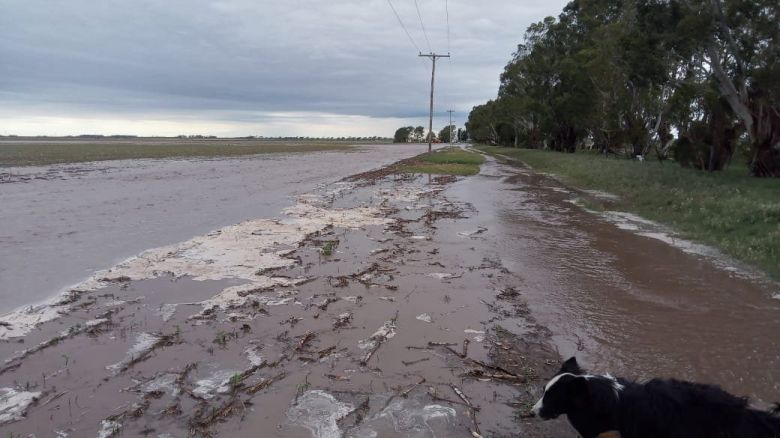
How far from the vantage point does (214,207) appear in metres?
17.9

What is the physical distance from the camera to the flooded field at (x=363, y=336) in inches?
179


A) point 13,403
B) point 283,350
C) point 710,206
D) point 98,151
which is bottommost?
point 13,403

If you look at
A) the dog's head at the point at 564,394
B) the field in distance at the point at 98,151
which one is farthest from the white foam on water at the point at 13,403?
the field in distance at the point at 98,151

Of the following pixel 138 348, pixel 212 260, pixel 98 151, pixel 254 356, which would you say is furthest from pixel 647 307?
pixel 98 151

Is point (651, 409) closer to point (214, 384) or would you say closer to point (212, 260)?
point (214, 384)

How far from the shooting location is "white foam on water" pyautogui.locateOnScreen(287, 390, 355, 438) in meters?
4.31

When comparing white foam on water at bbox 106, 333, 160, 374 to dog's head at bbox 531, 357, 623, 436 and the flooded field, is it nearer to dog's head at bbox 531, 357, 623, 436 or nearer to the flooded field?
the flooded field

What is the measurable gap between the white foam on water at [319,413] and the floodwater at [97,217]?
5.20m

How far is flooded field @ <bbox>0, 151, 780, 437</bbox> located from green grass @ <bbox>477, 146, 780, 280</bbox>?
1.30 metres

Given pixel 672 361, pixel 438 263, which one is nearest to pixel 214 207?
pixel 438 263

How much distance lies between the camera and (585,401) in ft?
12.0

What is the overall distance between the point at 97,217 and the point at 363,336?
41.5ft

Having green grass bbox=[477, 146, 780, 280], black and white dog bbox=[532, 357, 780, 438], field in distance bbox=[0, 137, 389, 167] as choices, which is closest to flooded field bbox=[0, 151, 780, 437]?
black and white dog bbox=[532, 357, 780, 438]

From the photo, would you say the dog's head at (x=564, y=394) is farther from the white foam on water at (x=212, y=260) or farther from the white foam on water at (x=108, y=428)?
the white foam on water at (x=212, y=260)
